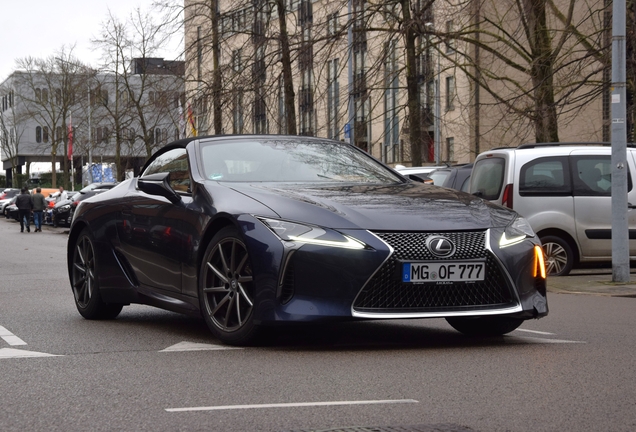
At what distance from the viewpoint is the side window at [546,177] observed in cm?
1504

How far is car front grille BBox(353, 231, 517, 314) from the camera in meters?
6.85

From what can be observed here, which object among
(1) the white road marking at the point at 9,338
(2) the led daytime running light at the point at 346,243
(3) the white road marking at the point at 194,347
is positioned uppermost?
(2) the led daytime running light at the point at 346,243

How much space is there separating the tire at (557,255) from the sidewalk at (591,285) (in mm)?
158

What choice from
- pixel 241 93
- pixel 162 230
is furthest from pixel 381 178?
pixel 241 93

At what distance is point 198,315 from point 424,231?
1.72 meters

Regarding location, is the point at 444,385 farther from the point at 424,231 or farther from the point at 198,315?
the point at 198,315

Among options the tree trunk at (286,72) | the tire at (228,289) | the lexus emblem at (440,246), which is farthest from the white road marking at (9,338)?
the tree trunk at (286,72)

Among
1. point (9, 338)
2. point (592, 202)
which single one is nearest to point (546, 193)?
point (592, 202)

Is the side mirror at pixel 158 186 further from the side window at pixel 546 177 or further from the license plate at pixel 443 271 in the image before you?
the side window at pixel 546 177

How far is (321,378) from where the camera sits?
607cm

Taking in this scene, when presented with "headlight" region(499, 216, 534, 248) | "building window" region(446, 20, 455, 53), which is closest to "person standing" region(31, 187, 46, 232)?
"building window" region(446, 20, 455, 53)

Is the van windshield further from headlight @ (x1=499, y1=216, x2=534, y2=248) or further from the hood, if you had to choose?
headlight @ (x1=499, y1=216, x2=534, y2=248)

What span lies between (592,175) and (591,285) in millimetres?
2152

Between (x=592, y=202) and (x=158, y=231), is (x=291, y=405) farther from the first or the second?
(x=592, y=202)
